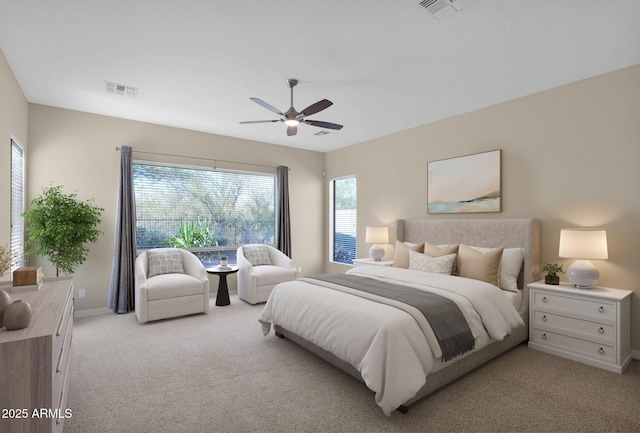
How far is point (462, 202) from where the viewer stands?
15.1 feet

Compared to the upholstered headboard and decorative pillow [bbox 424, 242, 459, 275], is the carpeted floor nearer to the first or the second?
the upholstered headboard

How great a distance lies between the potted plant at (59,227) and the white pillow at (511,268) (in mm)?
5065

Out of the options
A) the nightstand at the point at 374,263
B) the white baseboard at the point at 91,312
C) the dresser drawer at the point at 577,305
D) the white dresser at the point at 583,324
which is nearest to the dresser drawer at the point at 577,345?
the white dresser at the point at 583,324

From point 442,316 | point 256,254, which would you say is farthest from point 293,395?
point 256,254

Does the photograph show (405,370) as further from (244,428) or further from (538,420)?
(244,428)

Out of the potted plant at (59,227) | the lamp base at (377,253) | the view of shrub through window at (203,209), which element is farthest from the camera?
the lamp base at (377,253)

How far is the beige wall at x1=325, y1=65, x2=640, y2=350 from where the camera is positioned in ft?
10.6

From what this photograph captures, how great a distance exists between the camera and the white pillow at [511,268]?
3689 millimetres

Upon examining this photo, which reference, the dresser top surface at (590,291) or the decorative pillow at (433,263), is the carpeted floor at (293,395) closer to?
the dresser top surface at (590,291)

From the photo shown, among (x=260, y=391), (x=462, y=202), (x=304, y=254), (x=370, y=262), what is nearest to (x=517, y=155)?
(x=462, y=202)

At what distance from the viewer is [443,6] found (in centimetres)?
234

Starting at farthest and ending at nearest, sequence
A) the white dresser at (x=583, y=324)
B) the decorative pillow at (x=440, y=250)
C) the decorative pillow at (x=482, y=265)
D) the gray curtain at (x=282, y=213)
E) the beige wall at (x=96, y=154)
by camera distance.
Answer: the gray curtain at (x=282, y=213), the beige wall at (x=96, y=154), the decorative pillow at (x=440, y=250), the decorative pillow at (x=482, y=265), the white dresser at (x=583, y=324)

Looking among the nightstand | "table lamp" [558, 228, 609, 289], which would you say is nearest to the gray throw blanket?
"table lamp" [558, 228, 609, 289]

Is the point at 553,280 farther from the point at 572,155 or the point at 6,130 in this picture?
the point at 6,130
